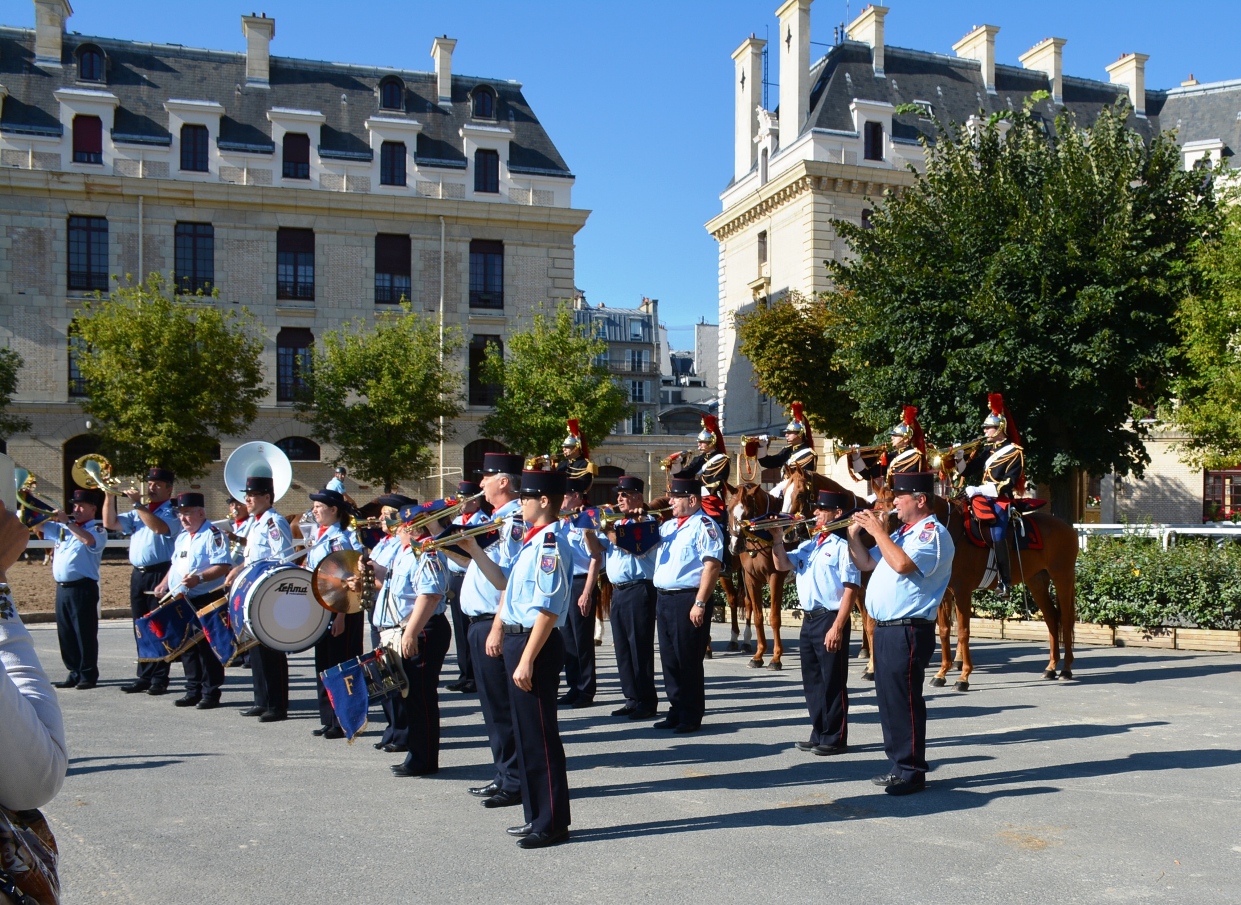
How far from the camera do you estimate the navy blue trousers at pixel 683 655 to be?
8.93 m

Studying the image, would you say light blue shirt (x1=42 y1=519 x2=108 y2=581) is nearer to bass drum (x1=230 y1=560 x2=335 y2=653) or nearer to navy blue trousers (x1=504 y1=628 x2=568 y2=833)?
bass drum (x1=230 y1=560 x2=335 y2=653)

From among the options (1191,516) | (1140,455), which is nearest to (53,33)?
(1140,455)

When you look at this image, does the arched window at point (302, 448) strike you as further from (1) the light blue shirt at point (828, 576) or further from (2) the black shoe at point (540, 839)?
(2) the black shoe at point (540, 839)

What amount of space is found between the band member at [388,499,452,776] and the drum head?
1386 mm

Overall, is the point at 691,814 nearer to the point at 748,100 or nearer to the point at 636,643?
the point at 636,643

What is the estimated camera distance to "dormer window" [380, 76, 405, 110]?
130 feet

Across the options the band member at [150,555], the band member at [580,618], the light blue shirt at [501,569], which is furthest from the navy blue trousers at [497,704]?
the band member at [150,555]

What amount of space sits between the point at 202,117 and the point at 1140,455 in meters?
30.4

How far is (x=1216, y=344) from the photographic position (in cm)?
2069

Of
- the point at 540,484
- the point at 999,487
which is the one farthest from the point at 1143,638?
the point at 540,484

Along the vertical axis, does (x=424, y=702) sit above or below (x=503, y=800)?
above

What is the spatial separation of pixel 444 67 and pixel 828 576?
36.6 m

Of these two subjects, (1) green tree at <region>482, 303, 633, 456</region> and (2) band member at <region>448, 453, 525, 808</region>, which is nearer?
(2) band member at <region>448, 453, 525, 808</region>

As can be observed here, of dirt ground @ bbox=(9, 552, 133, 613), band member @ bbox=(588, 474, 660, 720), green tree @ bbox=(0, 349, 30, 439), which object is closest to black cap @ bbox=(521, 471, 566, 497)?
band member @ bbox=(588, 474, 660, 720)
